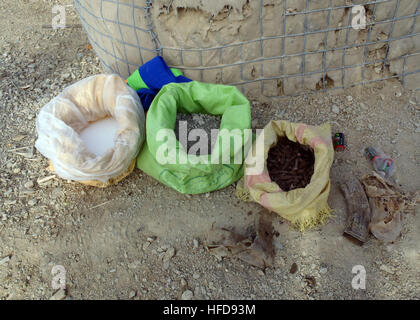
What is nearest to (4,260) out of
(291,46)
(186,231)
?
(186,231)

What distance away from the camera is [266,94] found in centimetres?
251

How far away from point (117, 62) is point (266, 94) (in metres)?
1.00

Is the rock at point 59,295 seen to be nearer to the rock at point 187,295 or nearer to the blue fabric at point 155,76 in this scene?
the rock at point 187,295

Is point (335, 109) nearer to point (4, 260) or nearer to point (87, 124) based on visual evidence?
point (87, 124)

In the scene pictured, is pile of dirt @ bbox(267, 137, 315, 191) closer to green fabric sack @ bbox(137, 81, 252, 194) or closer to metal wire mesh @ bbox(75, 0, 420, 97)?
green fabric sack @ bbox(137, 81, 252, 194)

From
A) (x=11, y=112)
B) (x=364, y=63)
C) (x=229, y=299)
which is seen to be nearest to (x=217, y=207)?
(x=229, y=299)

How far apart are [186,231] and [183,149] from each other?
0.43 meters

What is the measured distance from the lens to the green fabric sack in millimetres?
1976

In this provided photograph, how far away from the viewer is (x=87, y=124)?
2.34m

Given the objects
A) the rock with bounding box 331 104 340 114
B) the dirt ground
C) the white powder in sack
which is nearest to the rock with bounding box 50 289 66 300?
the dirt ground

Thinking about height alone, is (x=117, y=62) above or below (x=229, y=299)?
above

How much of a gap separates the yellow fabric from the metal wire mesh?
47cm

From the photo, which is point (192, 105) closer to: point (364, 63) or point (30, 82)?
point (364, 63)

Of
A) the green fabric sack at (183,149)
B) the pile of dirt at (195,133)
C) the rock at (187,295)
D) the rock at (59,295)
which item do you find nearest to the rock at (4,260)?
the rock at (59,295)
